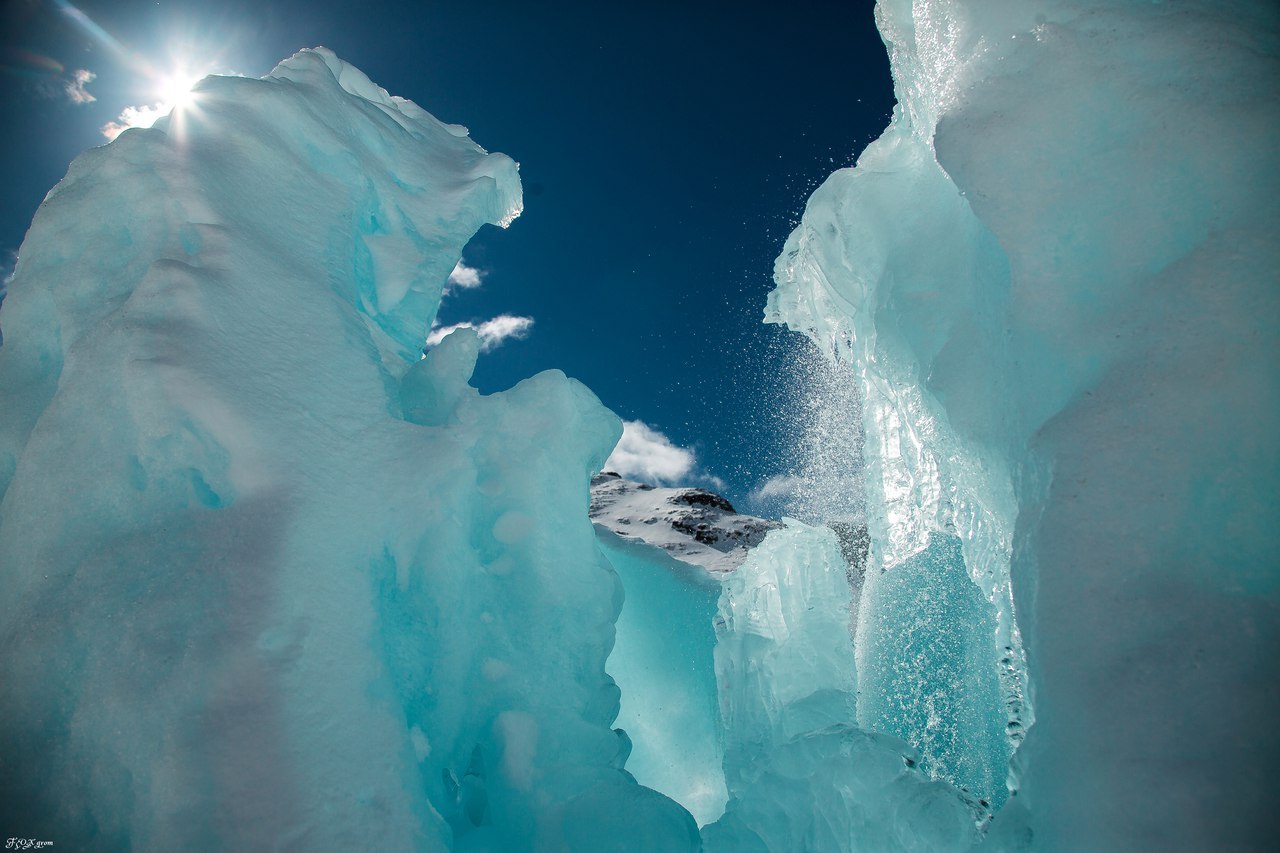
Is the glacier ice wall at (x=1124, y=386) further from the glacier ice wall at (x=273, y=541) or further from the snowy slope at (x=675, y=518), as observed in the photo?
the snowy slope at (x=675, y=518)

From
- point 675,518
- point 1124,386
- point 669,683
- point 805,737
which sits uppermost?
point 675,518

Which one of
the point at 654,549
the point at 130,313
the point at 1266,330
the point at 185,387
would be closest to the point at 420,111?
the point at 130,313

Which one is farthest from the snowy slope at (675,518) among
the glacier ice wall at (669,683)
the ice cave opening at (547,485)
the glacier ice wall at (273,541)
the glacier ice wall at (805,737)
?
the glacier ice wall at (273,541)

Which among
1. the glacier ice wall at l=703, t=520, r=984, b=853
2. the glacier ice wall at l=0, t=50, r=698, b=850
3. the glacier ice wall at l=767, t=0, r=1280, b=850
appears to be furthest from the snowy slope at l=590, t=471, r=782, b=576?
the glacier ice wall at l=767, t=0, r=1280, b=850

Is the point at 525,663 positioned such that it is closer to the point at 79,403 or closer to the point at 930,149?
the point at 79,403

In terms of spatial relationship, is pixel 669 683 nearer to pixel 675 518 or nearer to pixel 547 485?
pixel 547 485

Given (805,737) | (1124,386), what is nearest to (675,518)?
(805,737)

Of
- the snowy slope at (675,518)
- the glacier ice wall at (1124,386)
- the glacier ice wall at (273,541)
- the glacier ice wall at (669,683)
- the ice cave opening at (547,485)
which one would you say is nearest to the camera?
the glacier ice wall at (1124,386)
